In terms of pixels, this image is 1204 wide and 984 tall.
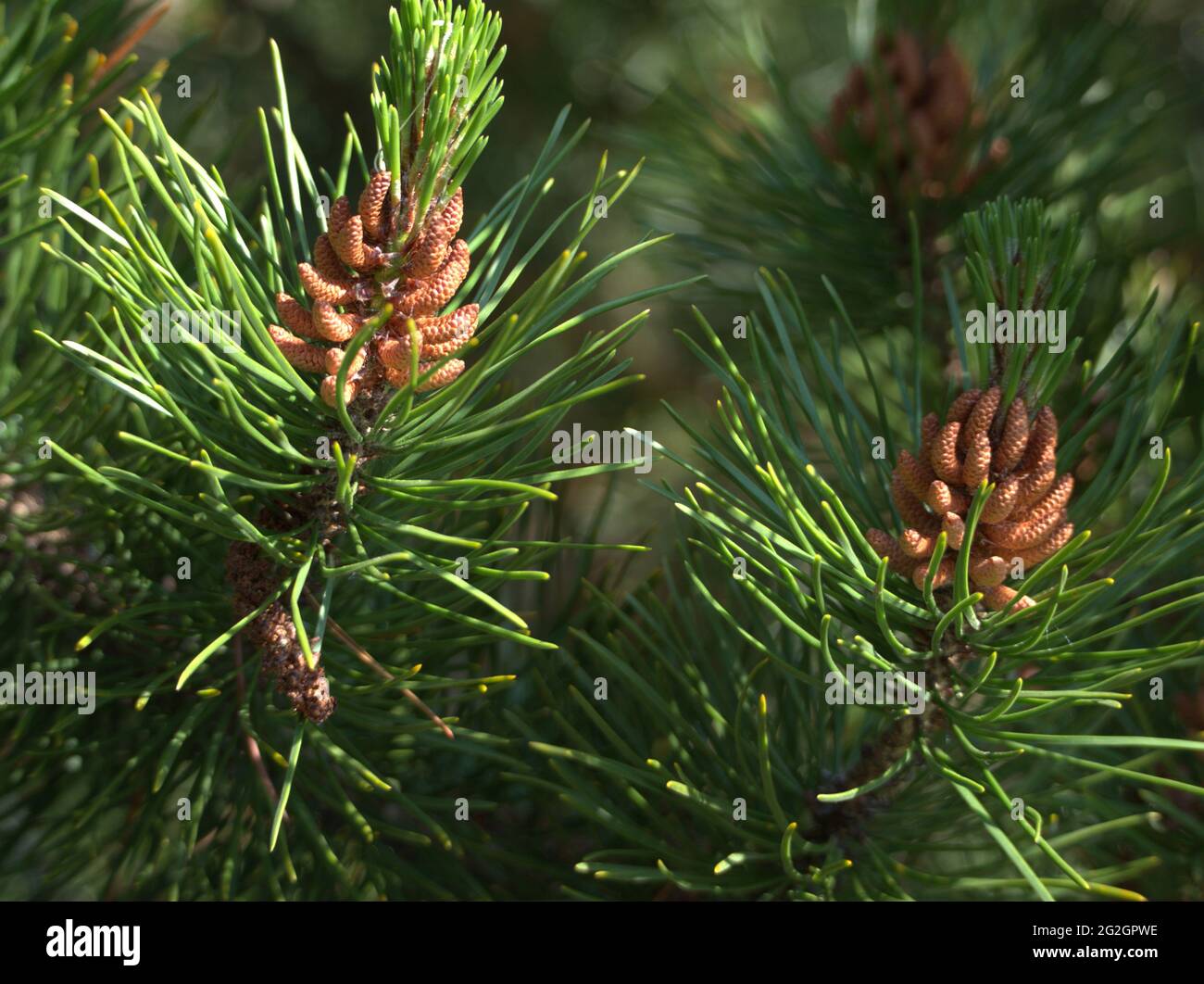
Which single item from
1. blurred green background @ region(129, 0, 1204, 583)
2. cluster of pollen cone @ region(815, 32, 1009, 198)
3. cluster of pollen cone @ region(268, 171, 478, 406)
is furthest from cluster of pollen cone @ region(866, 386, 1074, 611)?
blurred green background @ region(129, 0, 1204, 583)

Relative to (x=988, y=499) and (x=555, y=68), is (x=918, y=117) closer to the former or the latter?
(x=988, y=499)

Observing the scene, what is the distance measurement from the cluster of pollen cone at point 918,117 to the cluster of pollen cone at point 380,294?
41 centimetres

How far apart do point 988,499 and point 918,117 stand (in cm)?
39

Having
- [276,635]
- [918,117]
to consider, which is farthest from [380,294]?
[918,117]

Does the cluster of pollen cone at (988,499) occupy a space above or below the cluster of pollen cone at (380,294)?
below

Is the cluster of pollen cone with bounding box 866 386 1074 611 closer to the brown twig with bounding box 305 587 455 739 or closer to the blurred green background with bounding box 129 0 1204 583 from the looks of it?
the brown twig with bounding box 305 587 455 739

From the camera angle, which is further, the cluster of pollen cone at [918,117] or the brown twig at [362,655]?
the cluster of pollen cone at [918,117]

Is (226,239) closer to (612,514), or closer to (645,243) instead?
(645,243)

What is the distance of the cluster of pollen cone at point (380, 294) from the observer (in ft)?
1.41

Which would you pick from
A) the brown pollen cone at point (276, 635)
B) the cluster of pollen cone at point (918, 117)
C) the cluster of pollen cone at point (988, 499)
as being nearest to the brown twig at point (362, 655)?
the brown pollen cone at point (276, 635)

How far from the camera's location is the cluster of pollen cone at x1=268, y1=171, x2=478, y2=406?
429 mm

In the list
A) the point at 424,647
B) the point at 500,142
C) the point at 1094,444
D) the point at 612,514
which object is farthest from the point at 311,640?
the point at 612,514

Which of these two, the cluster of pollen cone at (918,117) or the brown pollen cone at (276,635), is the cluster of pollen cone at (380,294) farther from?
the cluster of pollen cone at (918,117)

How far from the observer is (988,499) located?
47 centimetres
